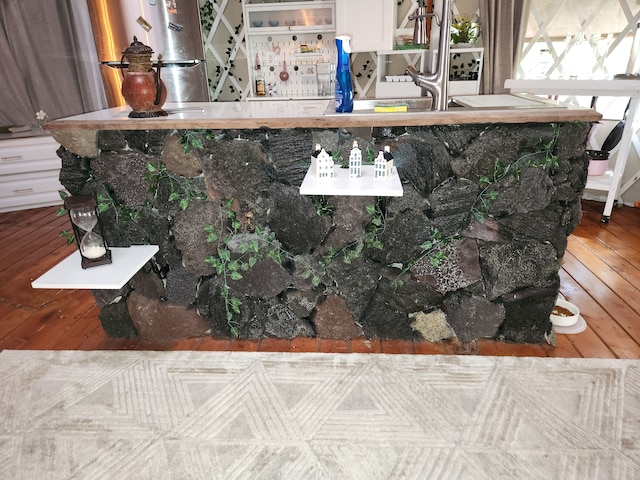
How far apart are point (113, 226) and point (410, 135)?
1139 millimetres

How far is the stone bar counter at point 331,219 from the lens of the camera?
5.00ft

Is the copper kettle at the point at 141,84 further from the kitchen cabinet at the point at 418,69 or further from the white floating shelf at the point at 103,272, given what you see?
the kitchen cabinet at the point at 418,69

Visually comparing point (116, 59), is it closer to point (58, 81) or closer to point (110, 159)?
point (58, 81)

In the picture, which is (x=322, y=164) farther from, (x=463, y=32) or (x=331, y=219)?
(x=463, y=32)

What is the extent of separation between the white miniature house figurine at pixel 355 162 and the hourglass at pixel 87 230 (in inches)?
34.5

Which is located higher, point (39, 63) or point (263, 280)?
point (39, 63)

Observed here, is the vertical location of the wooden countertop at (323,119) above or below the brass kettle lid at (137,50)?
below

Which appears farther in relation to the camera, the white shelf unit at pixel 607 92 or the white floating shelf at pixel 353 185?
the white shelf unit at pixel 607 92

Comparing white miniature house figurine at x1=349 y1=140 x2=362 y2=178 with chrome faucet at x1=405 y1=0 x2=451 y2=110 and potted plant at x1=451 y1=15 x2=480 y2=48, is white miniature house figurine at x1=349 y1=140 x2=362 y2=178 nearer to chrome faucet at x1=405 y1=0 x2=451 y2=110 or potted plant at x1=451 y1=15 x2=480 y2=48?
chrome faucet at x1=405 y1=0 x2=451 y2=110

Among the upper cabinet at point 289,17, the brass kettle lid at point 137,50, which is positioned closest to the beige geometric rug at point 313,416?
the brass kettle lid at point 137,50

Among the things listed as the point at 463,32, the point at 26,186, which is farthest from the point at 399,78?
the point at 26,186

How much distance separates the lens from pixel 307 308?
1790 mm

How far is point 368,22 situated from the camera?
3.19m

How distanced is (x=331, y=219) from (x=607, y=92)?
2.07m
